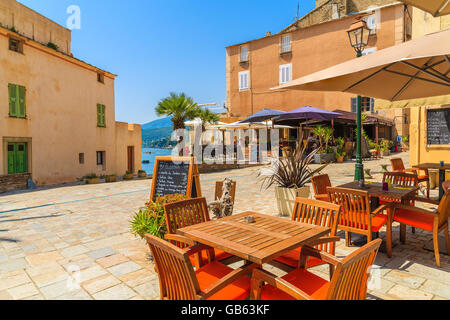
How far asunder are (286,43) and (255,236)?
2452 cm

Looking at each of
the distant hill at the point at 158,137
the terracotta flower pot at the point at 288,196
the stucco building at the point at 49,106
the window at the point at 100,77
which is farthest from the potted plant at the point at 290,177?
the distant hill at the point at 158,137

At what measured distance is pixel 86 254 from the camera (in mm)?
3691

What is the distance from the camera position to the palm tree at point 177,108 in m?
16.4

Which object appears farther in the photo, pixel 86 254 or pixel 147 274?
pixel 86 254

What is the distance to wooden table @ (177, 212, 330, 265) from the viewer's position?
191 centimetres

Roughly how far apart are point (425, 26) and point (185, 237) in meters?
9.94

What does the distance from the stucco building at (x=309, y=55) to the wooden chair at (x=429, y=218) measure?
19.2 meters

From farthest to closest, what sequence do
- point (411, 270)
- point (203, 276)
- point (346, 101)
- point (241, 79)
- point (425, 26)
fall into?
point (241, 79) < point (346, 101) < point (425, 26) < point (411, 270) < point (203, 276)

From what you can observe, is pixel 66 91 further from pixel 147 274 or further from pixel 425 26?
pixel 425 26

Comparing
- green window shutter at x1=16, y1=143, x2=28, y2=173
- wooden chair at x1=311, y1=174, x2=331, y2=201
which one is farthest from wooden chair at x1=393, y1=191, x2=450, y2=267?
green window shutter at x1=16, y1=143, x2=28, y2=173

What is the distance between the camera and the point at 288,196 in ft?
17.1

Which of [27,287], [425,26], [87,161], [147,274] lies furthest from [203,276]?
[87,161]

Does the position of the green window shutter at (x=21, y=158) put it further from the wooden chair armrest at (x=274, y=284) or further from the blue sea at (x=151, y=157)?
the wooden chair armrest at (x=274, y=284)

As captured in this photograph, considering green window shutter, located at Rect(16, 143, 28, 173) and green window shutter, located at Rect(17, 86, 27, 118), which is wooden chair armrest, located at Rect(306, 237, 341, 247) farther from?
green window shutter, located at Rect(17, 86, 27, 118)
